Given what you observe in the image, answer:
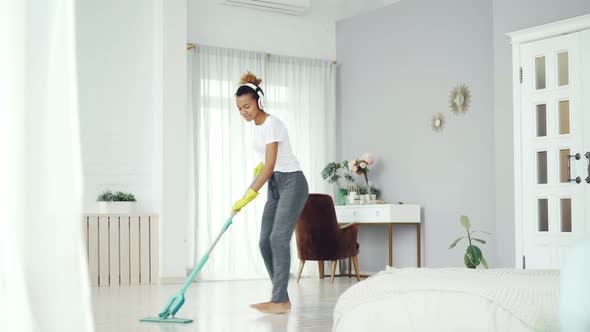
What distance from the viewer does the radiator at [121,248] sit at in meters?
7.14

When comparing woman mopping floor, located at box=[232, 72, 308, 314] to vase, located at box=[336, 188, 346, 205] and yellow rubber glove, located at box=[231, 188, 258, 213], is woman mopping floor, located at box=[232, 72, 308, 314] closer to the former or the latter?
yellow rubber glove, located at box=[231, 188, 258, 213]

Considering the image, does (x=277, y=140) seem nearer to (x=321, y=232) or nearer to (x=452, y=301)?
(x=452, y=301)

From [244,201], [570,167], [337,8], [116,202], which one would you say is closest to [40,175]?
[244,201]

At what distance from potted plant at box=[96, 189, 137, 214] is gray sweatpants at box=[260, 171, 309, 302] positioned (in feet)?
9.73

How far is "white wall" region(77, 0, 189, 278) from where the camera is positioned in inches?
295

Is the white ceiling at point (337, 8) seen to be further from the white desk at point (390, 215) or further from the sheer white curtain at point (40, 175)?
the sheer white curtain at point (40, 175)

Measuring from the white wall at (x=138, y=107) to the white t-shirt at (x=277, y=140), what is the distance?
3.02 metres

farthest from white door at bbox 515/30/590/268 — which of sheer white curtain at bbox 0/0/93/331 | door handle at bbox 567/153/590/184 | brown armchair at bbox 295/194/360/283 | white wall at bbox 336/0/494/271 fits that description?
sheer white curtain at bbox 0/0/93/331

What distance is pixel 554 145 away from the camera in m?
5.88

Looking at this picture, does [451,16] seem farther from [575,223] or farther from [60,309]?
[60,309]

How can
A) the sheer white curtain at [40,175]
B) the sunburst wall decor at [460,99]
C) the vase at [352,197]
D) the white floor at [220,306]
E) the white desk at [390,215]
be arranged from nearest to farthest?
the sheer white curtain at [40,175]
the white floor at [220,306]
the sunburst wall decor at [460,99]
the white desk at [390,215]
the vase at [352,197]

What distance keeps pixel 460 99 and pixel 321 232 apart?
5.86ft

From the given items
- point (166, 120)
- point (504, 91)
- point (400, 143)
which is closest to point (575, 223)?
point (504, 91)

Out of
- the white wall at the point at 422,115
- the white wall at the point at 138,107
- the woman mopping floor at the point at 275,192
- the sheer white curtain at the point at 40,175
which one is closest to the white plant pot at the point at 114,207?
the white wall at the point at 138,107
